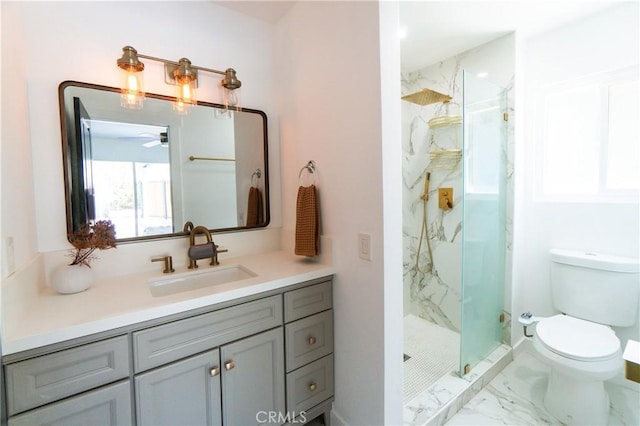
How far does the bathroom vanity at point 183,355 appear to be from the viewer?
891 millimetres

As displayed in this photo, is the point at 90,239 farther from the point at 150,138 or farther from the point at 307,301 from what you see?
the point at 307,301

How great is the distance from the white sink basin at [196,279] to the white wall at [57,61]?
255 millimetres

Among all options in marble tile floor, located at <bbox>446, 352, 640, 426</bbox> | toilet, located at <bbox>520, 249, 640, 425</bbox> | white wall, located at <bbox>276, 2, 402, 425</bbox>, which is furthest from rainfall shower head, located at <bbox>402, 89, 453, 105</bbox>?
marble tile floor, located at <bbox>446, 352, 640, 426</bbox>

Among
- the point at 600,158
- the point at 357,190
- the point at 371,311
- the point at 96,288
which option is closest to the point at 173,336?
the point at 96,288

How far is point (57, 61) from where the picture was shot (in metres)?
1.30

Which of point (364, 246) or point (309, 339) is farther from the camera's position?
point (309, 339)

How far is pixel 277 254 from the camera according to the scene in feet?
6.19

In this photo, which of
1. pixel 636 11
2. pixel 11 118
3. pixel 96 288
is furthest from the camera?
pixel 636 11

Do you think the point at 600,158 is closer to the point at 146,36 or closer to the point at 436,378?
the point at 436,378

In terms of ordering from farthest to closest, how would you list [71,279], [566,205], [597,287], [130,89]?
[566,205] < [597,287] < [130,89] < [71,279]

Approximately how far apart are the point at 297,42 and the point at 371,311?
159 cm

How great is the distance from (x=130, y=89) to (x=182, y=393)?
145 centimetres

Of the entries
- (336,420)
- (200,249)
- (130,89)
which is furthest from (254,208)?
(336,420)

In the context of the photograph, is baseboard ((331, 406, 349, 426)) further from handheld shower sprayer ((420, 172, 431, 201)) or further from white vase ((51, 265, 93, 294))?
handheld shower sprayer ((420, 172, 431, 201))
